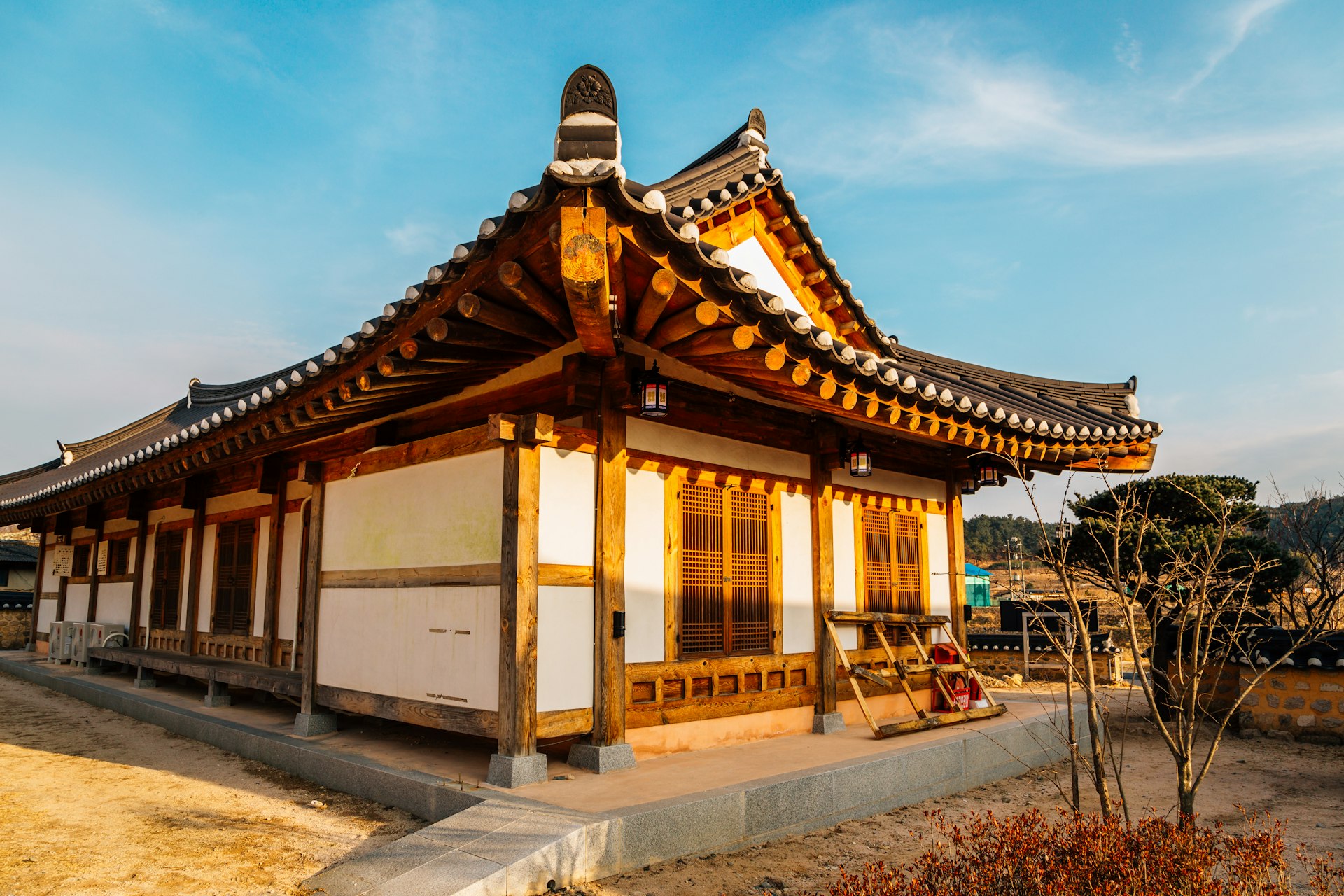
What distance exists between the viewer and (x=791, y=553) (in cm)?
757

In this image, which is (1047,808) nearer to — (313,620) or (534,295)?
(534,295)

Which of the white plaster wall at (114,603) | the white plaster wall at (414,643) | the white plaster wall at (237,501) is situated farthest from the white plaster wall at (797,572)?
the white plaster wall at (114,603)

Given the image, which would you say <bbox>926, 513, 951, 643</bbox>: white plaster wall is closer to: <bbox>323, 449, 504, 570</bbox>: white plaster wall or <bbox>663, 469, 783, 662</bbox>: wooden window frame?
<bbox>663, 469, 783, 662</bbox>: wooden window frame

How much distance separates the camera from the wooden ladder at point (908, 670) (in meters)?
7.21

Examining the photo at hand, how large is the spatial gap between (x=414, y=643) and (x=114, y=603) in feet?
33.1

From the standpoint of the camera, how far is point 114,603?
13.7 metres

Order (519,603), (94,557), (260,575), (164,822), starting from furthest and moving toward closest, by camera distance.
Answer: (94,557) < (260,575) < (164,822) < (519,603)

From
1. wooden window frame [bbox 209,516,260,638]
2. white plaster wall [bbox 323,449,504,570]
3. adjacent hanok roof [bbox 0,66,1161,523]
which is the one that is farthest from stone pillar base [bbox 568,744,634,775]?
wooden window frame [bbox 209,516,260,638]

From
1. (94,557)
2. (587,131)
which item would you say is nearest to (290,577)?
(94,557)

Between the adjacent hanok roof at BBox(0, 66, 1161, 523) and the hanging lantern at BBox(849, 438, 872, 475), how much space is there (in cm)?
29

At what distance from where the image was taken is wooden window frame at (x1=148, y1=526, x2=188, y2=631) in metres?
11.8

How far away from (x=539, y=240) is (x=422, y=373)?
2092 millimetres

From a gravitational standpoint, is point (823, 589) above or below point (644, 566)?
below

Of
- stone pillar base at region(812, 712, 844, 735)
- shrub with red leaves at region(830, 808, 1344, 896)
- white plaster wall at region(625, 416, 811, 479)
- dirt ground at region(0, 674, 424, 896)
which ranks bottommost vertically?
dirt ground at region(0, 674, 424, 896)
